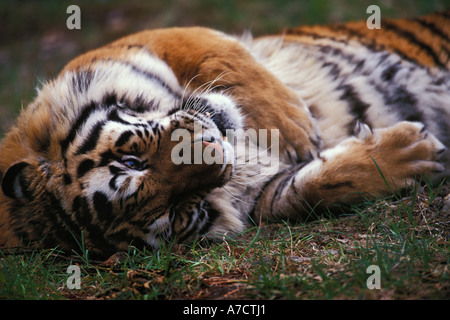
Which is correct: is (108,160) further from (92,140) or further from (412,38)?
(412,38)

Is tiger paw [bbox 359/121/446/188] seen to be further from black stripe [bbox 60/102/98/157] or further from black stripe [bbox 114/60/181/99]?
black stripe [bbox 60/102/98/157]

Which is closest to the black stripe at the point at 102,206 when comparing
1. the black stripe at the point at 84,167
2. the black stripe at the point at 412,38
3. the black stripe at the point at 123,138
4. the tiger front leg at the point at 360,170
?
the black stripe at the point at 84,167

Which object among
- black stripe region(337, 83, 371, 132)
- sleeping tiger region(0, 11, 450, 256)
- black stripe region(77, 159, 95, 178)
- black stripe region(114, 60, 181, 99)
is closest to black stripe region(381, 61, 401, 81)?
sleeping tiger region(0, 11, 450, 256)

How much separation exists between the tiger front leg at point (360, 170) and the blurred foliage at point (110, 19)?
2.54 m

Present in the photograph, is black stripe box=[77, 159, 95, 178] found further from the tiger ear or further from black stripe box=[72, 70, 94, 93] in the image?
black stripe box=[72, 70, 94, 93]

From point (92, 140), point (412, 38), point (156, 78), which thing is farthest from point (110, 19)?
point (92, 140)

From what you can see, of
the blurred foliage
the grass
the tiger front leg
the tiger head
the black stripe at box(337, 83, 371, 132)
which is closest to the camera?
the grass

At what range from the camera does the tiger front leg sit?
2199 mm

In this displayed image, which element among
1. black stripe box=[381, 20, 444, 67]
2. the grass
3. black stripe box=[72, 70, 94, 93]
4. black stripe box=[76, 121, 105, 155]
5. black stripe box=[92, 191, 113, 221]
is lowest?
the grass

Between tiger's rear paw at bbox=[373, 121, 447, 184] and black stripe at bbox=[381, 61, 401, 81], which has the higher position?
black stripe at bbox=[381, 61, 401, 81]

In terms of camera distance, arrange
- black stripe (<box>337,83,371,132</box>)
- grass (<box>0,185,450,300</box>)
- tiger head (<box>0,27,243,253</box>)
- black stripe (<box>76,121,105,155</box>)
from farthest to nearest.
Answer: black stripe (<box>337,83,371,132</box>), black stripe (<box>76,121,105,155</box>), tiger head (<box>0,27,243,253</box>), grass (<box>0,185,450,300</box>)

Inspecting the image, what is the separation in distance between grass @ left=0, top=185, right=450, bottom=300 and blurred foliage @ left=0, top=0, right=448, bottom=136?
104 inches

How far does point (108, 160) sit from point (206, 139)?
42cm

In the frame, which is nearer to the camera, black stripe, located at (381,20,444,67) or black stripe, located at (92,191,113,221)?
black stripe, located at (92,191,113,221)
